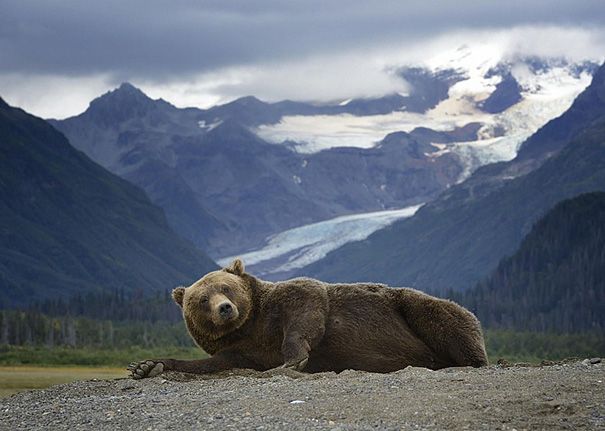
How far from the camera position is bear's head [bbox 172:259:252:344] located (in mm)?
21109

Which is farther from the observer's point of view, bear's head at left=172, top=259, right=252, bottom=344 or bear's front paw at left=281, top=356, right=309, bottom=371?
bear's head at left=172, top=259, right=252, bottom=344

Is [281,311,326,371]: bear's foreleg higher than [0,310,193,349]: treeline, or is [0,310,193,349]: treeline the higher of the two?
[281,311,326,371]: bear's foreleg

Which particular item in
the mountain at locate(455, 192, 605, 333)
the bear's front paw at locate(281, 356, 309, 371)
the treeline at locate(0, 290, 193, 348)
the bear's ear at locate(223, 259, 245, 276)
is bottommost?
the mountain at locate(455, 192, 605, 333)

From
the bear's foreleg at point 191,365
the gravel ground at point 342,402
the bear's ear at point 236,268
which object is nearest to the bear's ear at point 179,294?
the bear's ear at point 236,268

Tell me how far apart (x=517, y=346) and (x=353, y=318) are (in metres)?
99.0

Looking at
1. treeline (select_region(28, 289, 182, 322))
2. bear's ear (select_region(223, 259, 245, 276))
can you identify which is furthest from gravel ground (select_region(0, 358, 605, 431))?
treeline (select_region(28, 289, 182, 322))

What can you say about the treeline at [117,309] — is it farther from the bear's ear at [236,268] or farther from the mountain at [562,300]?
the bear's ear at [236,268]

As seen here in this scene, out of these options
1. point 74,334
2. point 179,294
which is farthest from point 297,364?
point 74,334

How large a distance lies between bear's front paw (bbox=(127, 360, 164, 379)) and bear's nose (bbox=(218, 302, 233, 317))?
4.07 feet

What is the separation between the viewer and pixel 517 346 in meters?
119

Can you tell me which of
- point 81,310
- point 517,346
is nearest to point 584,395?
point 517,346

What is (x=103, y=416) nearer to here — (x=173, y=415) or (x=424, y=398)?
(x=173, y=415)

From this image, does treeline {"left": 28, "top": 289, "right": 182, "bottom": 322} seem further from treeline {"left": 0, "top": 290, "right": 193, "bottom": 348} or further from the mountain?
the mountain

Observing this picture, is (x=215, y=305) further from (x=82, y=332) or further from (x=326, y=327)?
(x=82, y=332)
